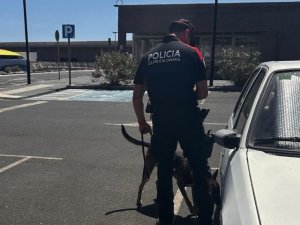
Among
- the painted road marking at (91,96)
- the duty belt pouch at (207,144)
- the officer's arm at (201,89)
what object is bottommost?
the painted road marking at (91,96)

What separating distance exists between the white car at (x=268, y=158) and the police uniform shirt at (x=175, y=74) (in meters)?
0.62

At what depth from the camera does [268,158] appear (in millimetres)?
2561

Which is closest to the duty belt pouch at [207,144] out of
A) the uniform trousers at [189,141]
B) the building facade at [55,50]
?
the uniform trousers at [189,141]

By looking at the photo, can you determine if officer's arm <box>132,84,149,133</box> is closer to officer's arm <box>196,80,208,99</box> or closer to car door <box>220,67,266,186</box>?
officer's arm <box>196,80,208,99</box>

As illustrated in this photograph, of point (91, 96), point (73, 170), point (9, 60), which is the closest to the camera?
point (73, 170)

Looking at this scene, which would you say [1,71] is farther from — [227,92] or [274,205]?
[274,205]

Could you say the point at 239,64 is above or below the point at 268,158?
below

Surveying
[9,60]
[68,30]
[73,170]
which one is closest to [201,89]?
[73,170]

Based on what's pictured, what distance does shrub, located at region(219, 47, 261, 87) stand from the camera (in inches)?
774

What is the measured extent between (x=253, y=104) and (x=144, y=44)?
2674cm

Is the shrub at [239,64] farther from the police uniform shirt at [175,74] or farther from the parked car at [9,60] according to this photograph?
the parked car at [9,60]

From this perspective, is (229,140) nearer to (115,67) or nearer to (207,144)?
(207,144)

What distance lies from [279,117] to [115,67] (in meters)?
18.1

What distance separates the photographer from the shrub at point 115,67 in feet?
67.7
